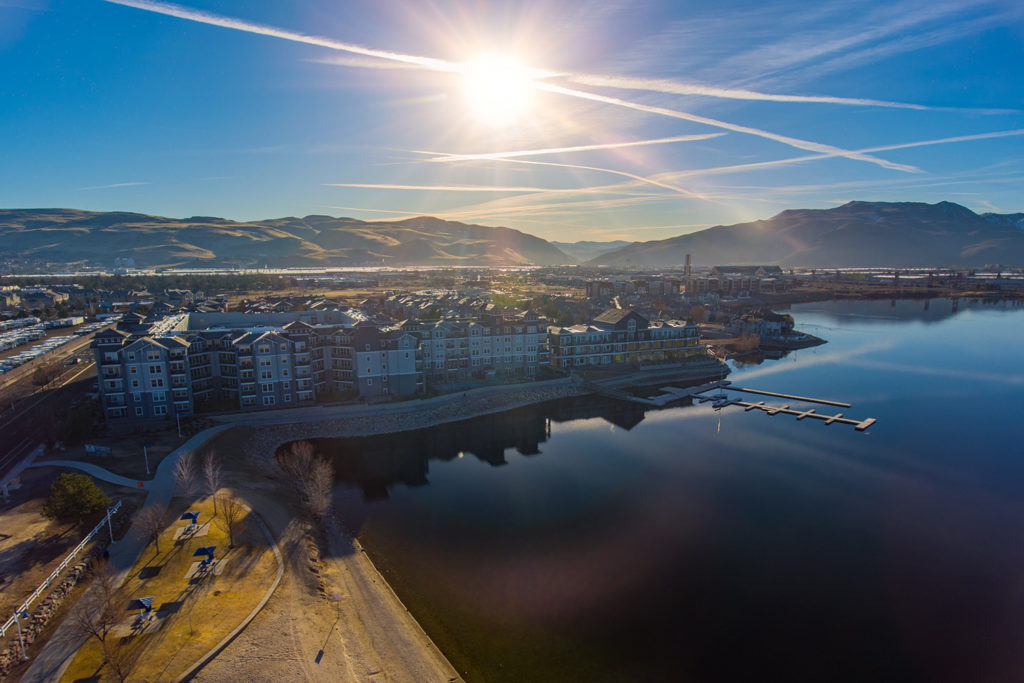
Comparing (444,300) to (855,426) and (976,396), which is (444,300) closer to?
(855,426)

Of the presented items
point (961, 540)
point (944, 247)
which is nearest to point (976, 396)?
point (961, 540)

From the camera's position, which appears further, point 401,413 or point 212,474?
point 401,413

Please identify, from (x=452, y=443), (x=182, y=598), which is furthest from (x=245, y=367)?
(x=182, y=598)

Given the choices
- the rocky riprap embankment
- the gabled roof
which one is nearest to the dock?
the rocky riprap embankment

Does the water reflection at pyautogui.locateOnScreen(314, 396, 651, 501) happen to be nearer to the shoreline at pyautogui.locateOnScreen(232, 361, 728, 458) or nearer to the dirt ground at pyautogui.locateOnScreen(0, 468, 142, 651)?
the shoreline at pyautogui.locateOnScreen(232, 361, 728, 458)

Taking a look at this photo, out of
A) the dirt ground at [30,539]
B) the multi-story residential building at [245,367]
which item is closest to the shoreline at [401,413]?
the multi-story residential building at [245,367]

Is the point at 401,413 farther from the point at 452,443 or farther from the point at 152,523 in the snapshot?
the point at 152,523
